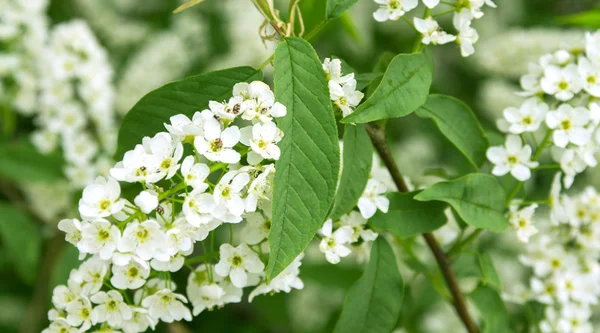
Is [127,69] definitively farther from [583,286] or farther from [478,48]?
[583,286]

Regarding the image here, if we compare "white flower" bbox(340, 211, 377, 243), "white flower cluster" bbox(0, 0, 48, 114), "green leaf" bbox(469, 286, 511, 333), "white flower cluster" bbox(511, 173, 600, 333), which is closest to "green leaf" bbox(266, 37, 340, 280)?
"white flower" bbox(340, 211, 377, 243)

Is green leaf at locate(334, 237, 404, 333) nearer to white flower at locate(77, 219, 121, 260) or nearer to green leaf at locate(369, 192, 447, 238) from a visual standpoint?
green leaf at locate(369, 192, 447, 238)

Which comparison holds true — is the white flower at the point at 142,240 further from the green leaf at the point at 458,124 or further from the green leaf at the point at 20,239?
the green leaf at the point at 20,239

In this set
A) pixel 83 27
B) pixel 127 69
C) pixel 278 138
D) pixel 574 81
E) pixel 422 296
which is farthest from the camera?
pixel 127 69

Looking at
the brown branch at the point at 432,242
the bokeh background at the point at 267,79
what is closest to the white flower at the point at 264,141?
the brown branch at the point at 432,242

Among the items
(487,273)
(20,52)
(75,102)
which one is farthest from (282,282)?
(20,52)

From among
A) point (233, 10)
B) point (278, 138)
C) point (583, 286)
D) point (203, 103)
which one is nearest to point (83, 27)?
point (233, 10)
